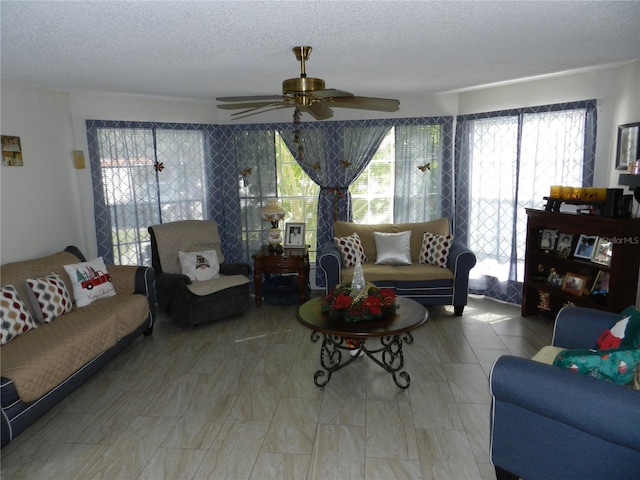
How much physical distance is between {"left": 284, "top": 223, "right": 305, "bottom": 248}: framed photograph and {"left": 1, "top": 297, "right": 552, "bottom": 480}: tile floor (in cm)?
143

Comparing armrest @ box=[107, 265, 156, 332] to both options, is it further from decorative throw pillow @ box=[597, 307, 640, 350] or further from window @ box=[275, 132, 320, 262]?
decorative throw pillow @ box=[597, 307, 640, 350]

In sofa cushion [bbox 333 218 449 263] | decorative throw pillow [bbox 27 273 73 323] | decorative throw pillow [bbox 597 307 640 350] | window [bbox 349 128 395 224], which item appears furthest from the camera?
window [bbox 349 128 395 224]

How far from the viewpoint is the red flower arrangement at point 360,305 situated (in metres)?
3.17

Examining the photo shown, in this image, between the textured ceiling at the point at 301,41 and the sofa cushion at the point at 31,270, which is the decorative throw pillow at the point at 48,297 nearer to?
the sofa cushion at the point at 31,270

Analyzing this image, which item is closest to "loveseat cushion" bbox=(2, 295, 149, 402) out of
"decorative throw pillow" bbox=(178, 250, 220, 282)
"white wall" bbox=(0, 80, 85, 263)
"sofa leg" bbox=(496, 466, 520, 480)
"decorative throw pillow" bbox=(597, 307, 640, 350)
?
"decorative throw pillow" bbox=(178, 250, 220, 282)

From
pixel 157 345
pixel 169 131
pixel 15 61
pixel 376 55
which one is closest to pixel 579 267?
pixel 376 55

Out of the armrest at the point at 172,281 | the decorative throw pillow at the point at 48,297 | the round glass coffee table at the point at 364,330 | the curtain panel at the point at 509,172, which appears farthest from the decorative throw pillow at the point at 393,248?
the decorative throw pillow at the point at 48,297

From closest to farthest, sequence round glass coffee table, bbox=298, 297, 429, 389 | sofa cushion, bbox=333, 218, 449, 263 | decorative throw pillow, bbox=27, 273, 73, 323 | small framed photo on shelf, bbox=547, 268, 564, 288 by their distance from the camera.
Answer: round glass coffee table, bbox=298, 297, 429, 389 < decorative throw pillow, bbox=27, 273, 73, 323 < small framed photo on shelf, bbox=547, 268, 564, 288 < sofa cushion, bbox=333, 218, 449, 263

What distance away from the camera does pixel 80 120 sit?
4766 mm

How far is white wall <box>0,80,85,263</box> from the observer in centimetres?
383

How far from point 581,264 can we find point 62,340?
13.8 ft

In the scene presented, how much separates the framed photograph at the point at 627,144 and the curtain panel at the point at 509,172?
36cm

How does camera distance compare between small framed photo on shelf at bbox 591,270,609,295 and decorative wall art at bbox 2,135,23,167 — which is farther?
small framed photo on shelf at bbox 591,270,609,295

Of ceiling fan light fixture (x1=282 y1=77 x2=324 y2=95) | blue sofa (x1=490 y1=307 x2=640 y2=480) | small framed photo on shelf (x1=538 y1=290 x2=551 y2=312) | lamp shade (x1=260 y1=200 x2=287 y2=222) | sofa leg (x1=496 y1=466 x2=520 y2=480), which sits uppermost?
ceiling fan light fixture (x1=282 y1=77 x2=324 y2=95)
